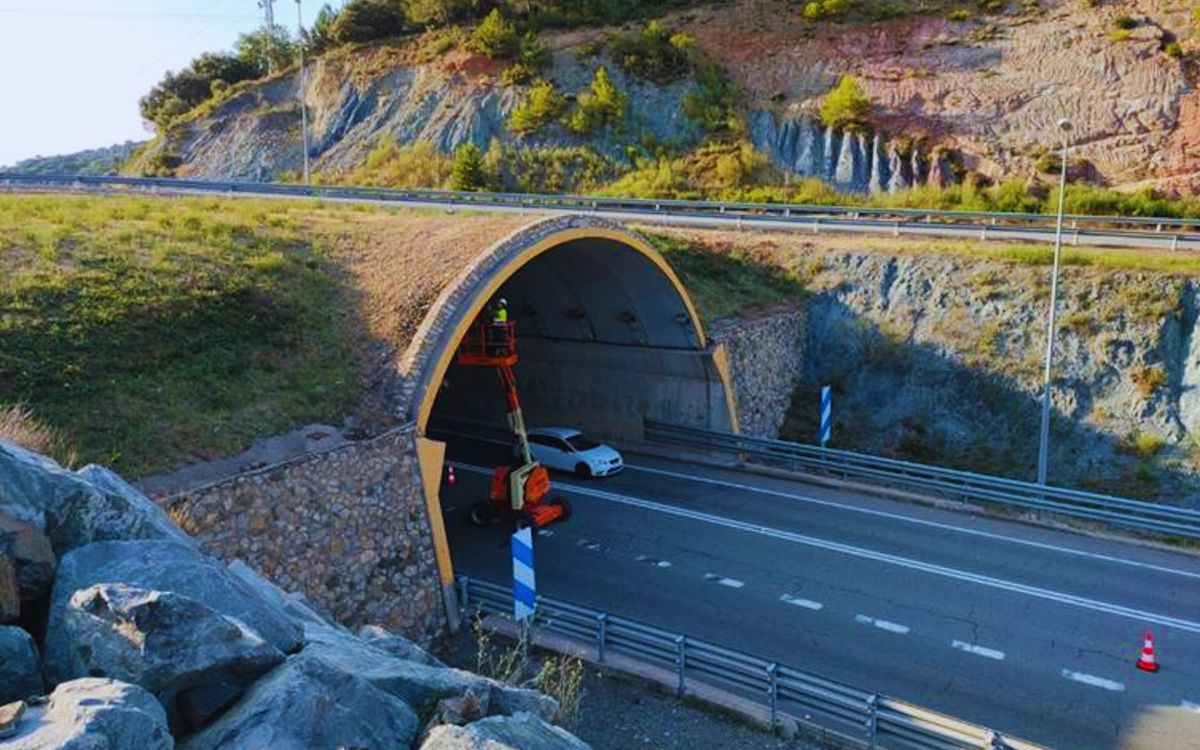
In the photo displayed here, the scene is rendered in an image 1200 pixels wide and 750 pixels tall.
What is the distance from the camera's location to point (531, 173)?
48.8 meters

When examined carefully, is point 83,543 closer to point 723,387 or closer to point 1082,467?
point 723,387

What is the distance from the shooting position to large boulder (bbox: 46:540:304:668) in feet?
21.0

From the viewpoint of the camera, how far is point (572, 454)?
22.7 meters

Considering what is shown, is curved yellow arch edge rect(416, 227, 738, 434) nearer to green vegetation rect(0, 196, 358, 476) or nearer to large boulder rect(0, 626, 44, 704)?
green vegetation rect(0, 196, 358, 476)

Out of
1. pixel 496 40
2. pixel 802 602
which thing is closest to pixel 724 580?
pixel 802 602

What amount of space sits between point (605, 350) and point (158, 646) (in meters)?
20.8

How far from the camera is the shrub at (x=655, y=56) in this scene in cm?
5153

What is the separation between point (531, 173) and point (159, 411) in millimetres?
37121

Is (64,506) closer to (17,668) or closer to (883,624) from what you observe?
(17,668)

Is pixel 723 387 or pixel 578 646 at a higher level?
pixel 723 387

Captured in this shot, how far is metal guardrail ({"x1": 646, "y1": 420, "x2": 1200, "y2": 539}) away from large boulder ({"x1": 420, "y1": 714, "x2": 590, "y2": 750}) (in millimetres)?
16303

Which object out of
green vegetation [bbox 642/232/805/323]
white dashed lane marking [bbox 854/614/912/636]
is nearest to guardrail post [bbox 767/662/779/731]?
white dashed lane marking [bbox 854/614/912/636]

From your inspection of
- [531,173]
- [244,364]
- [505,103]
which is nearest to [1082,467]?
[244,364]

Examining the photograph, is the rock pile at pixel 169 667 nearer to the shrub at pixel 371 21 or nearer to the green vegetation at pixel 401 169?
the green vegetation at pixel 401 169
